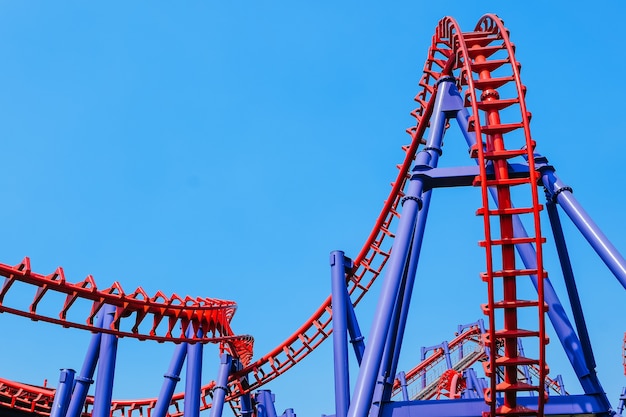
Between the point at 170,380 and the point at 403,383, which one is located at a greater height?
the point at 403,383

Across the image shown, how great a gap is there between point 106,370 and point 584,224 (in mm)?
6789

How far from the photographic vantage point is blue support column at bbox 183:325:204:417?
1024 cm

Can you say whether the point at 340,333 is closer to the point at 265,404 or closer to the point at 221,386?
the point at 221,386

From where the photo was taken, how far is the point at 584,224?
5.79m

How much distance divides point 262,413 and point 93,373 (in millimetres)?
3227

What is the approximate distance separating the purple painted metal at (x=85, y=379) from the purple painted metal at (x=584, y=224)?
22.5 feet

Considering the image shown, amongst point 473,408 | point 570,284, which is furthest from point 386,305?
point 570,284

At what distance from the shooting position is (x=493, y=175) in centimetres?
613

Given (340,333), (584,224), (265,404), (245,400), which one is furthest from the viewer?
(245,400)

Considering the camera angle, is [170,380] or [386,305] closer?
[386,305]

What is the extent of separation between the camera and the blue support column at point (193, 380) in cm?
1024

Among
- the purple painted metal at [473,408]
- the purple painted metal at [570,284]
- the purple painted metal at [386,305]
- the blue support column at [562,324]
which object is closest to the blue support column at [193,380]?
the purple painted metal at [473,408]

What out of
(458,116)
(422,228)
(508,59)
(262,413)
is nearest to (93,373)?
(262,413)

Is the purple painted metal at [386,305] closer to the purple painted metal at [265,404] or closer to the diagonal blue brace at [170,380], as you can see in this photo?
the diagonal blue brace at [170,380]
